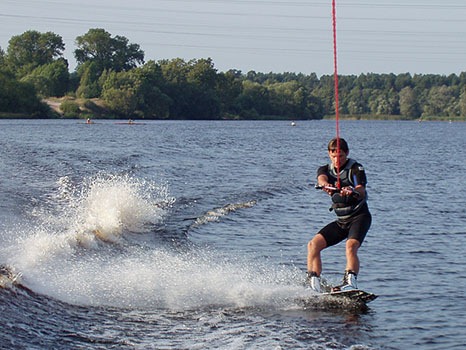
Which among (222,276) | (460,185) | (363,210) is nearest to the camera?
(363,210)

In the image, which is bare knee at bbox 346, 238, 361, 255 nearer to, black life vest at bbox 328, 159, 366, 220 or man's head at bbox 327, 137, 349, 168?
black life vest at bbox 328, 159, 366, 220

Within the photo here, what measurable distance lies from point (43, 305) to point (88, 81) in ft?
343

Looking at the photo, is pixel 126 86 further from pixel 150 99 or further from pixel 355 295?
pixel 355 295

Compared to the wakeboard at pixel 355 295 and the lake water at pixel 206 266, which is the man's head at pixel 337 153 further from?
the lake water at pixel 206 266

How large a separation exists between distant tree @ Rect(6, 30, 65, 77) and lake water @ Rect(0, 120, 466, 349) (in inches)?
4040

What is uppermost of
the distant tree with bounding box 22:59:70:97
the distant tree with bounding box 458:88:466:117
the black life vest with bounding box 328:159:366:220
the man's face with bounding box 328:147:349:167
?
the distant tree with bounding box 22:59:70:97

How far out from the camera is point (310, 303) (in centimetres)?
896

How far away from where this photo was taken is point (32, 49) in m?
122

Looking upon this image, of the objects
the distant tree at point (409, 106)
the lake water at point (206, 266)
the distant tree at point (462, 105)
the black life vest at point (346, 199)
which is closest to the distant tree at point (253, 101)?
the distant tree at point (409, 106)

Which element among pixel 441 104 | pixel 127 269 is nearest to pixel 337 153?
pixel 127 269

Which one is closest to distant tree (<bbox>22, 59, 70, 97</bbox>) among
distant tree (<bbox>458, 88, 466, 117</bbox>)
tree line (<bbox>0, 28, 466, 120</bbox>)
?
tree line (<bbox>0, 28, 466, 120</bbox>)

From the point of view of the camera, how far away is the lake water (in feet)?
25.3

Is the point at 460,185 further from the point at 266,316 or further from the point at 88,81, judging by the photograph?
the point at 88,81

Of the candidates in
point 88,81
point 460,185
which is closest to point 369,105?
point 88,81
